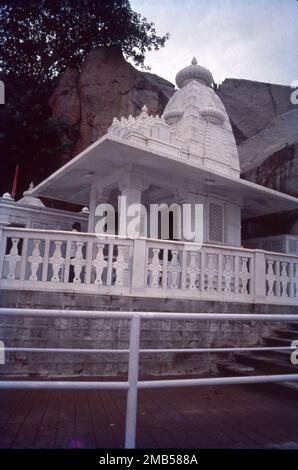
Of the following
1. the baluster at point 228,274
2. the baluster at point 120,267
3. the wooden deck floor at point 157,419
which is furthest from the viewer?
the baluster at point 228,274

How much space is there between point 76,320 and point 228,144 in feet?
30.3

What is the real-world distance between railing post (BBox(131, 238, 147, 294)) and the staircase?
2129mm

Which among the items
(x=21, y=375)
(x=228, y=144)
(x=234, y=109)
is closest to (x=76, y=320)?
(x=21, y=375)

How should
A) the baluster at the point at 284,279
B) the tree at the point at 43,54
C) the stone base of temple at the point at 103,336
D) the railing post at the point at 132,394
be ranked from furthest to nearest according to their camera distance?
the tree at the point at 43,54 < the baluster at the point at 284,279 < the stone base of temple at the point at 103,336 < the railing post at the point at 132,394

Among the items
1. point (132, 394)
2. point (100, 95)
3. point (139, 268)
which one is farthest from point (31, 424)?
point (100, 95)

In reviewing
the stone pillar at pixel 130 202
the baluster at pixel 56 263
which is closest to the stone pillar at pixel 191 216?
the stone pillar at pixel 130 202

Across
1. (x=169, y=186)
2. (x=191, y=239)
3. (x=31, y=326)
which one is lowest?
(x=31, y=326)

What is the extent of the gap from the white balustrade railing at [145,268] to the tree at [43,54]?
13533 millimetres

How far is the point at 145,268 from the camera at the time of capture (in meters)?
6.16

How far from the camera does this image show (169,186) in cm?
955

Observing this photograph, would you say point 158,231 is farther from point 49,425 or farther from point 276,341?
point 49,425

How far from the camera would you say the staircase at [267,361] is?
5734mm

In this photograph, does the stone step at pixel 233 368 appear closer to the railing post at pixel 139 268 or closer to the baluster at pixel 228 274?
the baluster at pixel 228 274
